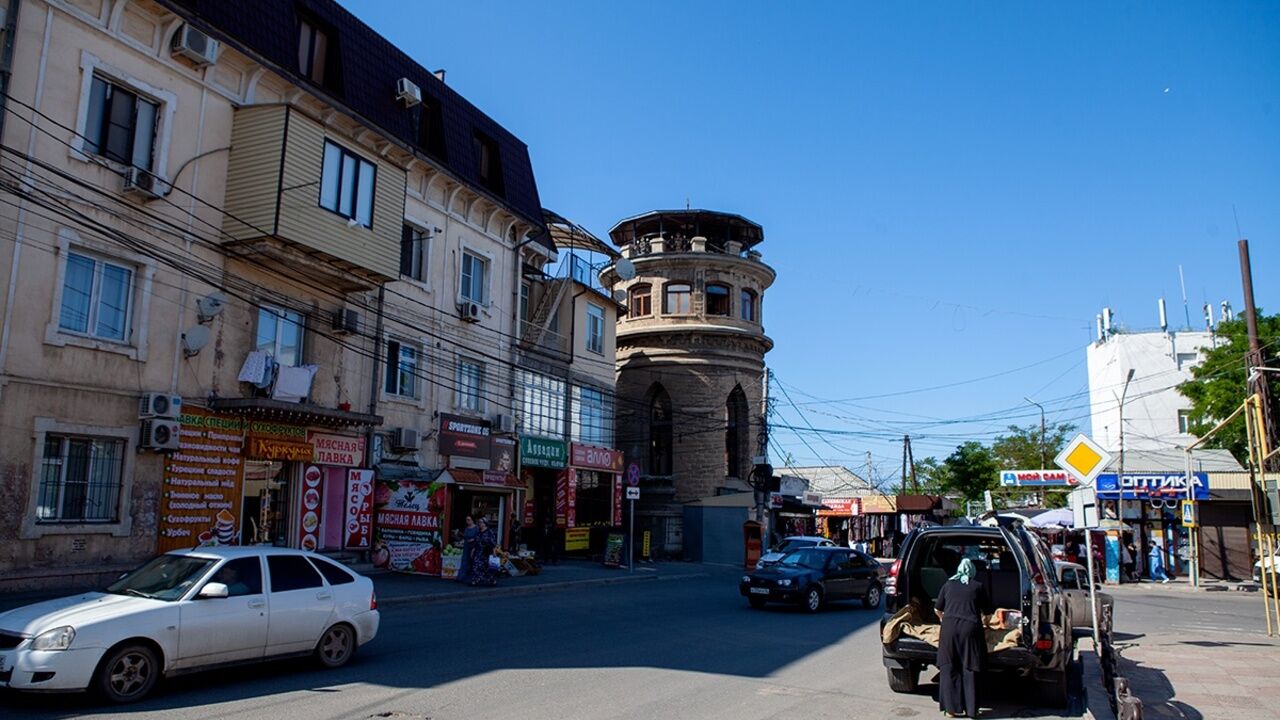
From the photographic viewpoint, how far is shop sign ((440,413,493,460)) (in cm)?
2531

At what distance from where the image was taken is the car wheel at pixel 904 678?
1011 centimetres

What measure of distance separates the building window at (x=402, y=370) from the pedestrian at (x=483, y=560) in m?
4.97

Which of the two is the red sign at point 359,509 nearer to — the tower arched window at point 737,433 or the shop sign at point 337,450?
the shop sign at point 337,450

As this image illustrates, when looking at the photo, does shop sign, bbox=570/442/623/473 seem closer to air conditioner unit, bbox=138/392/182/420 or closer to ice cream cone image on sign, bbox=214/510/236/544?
ice cream cone image on sign, bbox=214/510/236/544

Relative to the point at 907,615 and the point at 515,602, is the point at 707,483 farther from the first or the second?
the point at 907,615

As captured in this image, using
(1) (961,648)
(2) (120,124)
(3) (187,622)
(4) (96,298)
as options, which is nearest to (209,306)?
(4) (96,298)

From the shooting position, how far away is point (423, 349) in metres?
25.0

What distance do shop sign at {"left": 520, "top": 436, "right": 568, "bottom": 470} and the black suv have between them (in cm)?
1868

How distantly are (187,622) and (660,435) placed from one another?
32.8 m

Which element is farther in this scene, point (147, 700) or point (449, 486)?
point (449, 486)

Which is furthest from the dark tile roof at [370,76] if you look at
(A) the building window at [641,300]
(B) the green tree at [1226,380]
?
(B) the green tree at [1226,380]

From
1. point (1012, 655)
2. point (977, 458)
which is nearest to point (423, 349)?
point (1012, 655)

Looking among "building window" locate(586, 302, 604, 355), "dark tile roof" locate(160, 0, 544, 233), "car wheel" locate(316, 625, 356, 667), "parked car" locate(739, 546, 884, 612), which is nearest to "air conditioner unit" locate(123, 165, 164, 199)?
"dark tile roof" locate(160, 0, 544, 233)

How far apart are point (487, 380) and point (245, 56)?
38.6ft
